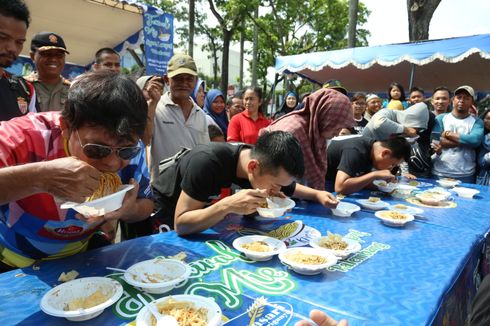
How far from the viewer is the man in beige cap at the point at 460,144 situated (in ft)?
13.3

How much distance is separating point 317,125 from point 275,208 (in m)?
1.24

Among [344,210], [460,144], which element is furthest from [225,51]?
[344,210]

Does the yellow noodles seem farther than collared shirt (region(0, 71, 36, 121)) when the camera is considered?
No

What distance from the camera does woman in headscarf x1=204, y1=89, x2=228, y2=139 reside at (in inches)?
181

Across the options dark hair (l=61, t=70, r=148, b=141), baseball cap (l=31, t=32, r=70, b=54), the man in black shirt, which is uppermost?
baseball cap (l=31, t=32, r=70, b=54)

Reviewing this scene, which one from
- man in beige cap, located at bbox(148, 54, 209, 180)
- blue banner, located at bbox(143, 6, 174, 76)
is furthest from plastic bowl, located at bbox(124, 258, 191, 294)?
blue banner, located at bbox(143, 6, 174, 76)

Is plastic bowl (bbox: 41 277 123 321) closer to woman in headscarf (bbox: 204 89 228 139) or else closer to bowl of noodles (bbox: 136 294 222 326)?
bowl of noodles (bbox: 136 294 222 326)

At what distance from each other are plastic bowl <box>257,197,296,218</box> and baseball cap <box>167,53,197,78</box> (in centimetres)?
148

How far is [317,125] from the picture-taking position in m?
2.78

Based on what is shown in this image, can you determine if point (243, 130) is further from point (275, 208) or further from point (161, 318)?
point (161, 318)

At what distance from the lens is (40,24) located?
6527 mm

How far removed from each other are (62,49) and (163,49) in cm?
370

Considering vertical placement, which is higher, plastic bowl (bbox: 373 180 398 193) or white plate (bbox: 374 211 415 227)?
plastic bowl (bbox: 373 180 398 193)

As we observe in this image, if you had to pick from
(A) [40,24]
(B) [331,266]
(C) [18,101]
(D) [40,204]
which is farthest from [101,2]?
(B) [331,266]
